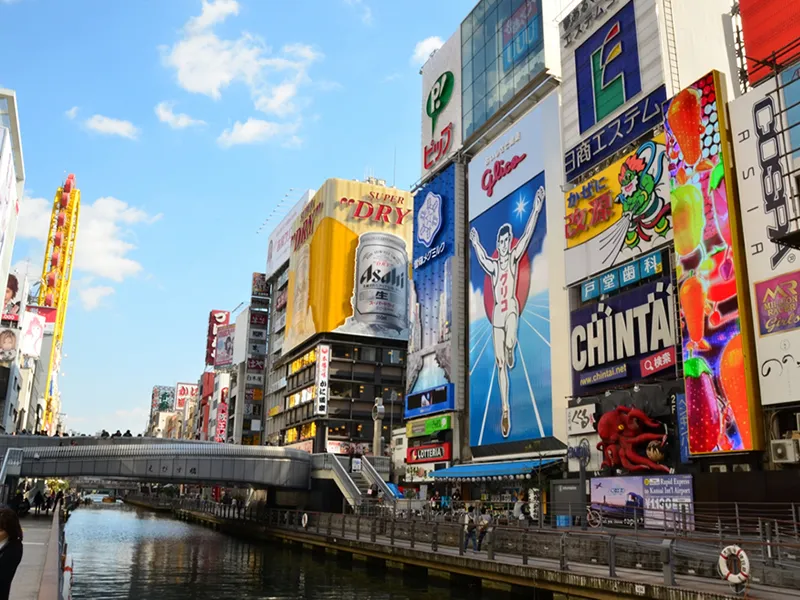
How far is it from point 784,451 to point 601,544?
1034cm

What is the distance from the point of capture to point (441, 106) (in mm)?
76375

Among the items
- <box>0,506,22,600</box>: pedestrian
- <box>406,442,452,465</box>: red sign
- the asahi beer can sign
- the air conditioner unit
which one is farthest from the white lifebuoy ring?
the asahi beer can sign

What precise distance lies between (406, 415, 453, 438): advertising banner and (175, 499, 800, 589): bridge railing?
64.2ft

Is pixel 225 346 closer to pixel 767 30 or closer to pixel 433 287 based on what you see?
pixel 433 287

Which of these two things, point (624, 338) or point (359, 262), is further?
point (359, 262)

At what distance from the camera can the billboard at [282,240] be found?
398 ft

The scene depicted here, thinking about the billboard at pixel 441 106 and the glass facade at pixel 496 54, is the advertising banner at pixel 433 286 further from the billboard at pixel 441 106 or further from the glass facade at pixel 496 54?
the glass facade at pixel 496 54

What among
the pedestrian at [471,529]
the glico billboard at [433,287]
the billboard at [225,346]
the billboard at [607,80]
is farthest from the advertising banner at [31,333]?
the pedestrian at [471,529]

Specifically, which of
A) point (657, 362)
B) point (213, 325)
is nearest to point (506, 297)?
point (657, 362)

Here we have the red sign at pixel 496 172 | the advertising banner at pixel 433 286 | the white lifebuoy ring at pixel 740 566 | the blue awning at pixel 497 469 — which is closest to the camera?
the white lifebuoy ring at pixel 740 566

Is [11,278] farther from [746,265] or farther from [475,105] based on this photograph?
[746,265]

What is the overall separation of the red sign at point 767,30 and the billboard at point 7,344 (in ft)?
310

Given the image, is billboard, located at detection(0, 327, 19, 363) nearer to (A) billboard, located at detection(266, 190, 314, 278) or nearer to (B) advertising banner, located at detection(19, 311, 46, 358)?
(B) advertising banner, located at detection(19, 311, 46, 358)

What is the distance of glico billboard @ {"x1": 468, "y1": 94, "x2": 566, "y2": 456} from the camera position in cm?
5344
